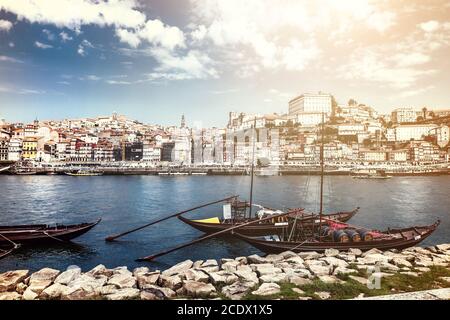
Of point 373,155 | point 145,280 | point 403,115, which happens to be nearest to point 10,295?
point 145,280

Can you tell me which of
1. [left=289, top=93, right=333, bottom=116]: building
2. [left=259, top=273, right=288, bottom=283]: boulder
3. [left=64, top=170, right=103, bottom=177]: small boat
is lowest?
[left=259, top=273, right=288, bottom=283]: boulder

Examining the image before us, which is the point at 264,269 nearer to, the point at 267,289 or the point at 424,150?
the point at 267,289

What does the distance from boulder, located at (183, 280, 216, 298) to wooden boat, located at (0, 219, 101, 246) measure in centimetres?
553

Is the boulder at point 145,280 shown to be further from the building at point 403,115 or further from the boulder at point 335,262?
the building at point 403,115

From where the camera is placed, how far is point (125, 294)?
4953mm

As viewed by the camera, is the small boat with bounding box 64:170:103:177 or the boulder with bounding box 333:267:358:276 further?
the small boat with bounding box 64:170:103:177

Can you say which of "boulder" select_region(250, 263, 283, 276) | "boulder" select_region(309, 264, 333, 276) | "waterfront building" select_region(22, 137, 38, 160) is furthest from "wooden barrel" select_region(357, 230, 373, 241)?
"waterfront building" select_region(22, 137, 38, 160)

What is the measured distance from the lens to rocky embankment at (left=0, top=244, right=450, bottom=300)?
4.93 m

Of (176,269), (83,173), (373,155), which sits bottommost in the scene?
(176,269)

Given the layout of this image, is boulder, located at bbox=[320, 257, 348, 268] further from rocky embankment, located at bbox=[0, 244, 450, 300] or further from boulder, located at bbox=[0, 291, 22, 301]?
boulder, located at bbox=[0, 291, 22, 301]

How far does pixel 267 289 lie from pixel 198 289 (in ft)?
3.41

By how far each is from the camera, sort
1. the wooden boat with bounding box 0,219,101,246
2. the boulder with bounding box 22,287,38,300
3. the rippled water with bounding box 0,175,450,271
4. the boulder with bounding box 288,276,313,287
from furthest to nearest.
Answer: the wooden boat with bounding box 0,219,101,246 < the rippled water with bounding box 0,175,450,271 < the boulder with bounding box 288,276,313,287 < the boulder with bounding box 22,287,38,300

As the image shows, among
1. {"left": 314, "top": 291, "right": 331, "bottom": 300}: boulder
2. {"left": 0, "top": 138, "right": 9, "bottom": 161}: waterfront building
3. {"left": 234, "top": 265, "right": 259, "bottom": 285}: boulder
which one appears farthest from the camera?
{"left": 0, "top": 138, "right": 9, "bottom": 161}: waterfront building

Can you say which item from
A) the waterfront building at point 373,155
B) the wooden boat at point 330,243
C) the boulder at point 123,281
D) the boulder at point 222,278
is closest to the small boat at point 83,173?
the waterfront building at point 373,155
